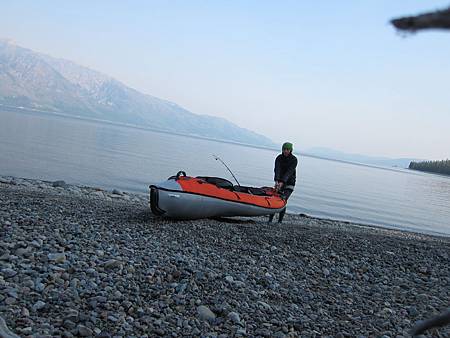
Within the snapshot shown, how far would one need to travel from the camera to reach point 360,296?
7.78 metres

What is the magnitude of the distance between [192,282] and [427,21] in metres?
6.12

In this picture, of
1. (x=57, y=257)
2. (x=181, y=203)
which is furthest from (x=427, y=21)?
(x=181, y=203)

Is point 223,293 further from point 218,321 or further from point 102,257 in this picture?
point 102,257

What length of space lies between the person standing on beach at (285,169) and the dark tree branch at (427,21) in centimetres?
1282

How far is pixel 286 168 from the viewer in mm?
14719

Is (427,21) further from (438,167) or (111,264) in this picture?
(438,167)

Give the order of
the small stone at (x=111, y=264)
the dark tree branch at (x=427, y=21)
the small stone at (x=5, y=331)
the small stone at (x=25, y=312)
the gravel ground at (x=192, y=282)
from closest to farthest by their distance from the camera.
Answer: the dark tree branch at (x=427, y=21)
the small stone at (x=5, y=331)
the small stone at (x=25, y=312)
the gravel ground at (x=192, y=282)
the small stone at (x=111, y=264)

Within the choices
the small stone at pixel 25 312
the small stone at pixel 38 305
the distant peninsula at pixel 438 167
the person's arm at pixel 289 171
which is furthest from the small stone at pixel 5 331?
the distant peninsula at pixel 438 167

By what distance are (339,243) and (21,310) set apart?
27.9 feet

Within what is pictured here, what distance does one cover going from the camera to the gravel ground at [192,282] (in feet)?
18.4

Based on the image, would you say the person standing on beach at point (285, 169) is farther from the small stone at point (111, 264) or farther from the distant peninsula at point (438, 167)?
the distant peninsula at point (438, 167)

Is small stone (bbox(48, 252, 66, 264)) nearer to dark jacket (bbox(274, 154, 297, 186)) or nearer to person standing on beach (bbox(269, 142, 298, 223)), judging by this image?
person standing on beach (bbox(269, 142, 298, 223))

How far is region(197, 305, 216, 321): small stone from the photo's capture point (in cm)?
598

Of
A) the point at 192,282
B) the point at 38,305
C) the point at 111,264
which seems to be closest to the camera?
the point at 38,305
